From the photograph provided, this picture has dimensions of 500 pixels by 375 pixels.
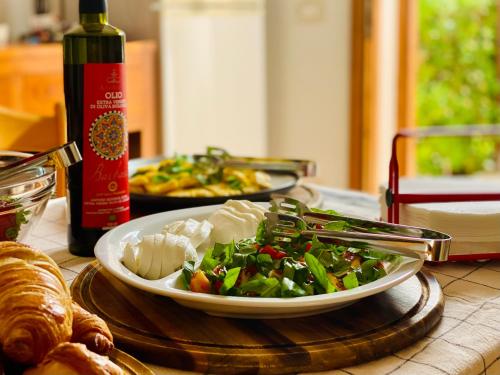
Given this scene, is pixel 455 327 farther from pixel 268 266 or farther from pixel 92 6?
pixel 92 6

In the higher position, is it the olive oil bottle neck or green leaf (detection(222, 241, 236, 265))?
the olive oil bottle neck

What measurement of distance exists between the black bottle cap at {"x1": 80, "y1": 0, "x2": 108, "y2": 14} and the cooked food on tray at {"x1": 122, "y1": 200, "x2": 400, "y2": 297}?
344mm

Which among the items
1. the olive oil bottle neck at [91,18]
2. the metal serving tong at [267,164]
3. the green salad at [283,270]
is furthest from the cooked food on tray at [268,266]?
the metal serving tong at [267,164]

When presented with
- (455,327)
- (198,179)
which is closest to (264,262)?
(455,327)

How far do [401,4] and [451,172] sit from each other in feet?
6.73

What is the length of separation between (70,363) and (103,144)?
19.5 inches

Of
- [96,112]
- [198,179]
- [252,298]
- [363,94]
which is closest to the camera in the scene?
[252,298]

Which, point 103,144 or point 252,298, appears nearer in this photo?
point 252,298

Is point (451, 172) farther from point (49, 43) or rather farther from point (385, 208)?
point (385, 208)

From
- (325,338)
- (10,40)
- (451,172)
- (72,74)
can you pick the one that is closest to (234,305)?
(325,338)

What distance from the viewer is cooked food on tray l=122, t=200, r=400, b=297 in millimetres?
775

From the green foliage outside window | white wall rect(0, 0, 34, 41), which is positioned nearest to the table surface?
white wall rect(0, 0, 34, 41)

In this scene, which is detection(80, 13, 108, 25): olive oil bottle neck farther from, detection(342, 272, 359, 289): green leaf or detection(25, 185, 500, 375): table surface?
detection(342, 272, 359, 289): green leaf

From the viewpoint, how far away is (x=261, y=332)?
767 mm
